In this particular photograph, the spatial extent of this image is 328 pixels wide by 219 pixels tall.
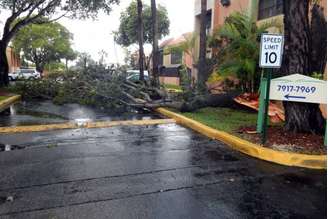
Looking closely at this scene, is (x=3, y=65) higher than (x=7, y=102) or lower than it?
higher

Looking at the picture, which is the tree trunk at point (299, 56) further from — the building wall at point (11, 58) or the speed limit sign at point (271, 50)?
the building wall at point (11, 58)

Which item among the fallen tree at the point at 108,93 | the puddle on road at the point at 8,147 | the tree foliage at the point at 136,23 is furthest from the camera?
the tree foliage at the point at 136,23

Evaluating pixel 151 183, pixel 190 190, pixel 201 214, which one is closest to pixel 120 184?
pixel 151 183

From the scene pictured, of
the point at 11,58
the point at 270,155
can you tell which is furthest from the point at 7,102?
the point at 11,58

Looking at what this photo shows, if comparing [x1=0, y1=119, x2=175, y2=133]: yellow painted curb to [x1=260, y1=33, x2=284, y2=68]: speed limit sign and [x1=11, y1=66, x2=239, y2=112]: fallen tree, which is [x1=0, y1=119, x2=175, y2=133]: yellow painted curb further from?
[x1=260, y1=33, x2=284, y2=68]: speed limit sign

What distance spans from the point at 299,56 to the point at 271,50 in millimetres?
1262

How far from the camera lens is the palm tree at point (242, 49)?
35.6 ft

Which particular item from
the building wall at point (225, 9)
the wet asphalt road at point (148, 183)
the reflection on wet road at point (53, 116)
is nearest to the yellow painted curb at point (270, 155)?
the wet asphalt road at point (148, 183)

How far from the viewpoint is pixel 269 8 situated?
13.1 m

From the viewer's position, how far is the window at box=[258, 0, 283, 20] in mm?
12273

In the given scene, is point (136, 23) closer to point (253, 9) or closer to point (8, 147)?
point (253, 9)

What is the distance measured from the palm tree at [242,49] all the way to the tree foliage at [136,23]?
23.6 meters

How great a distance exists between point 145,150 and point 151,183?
5.62 ft

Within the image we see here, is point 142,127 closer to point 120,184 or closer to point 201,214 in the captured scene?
point 120,184
